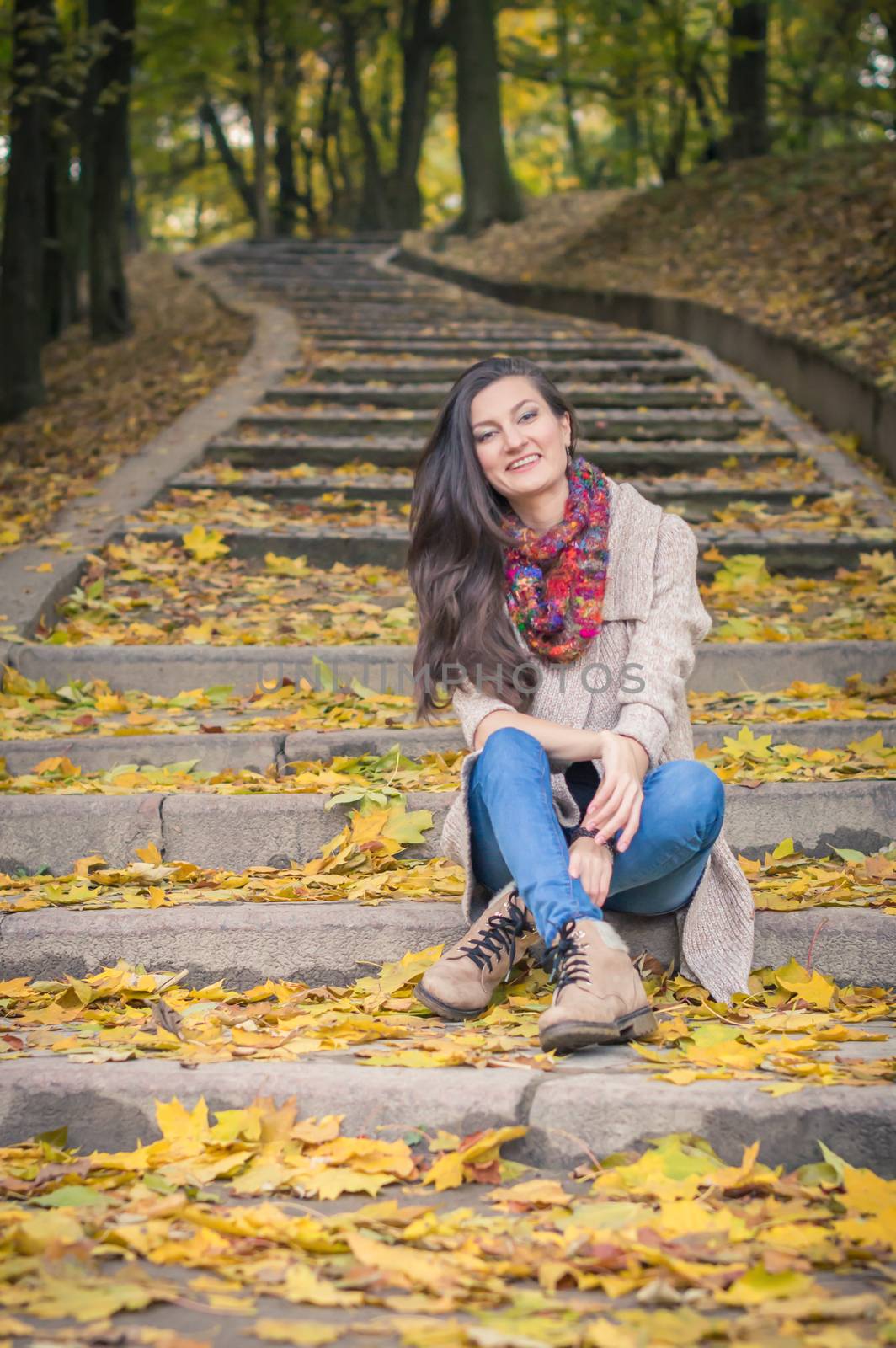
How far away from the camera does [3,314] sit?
1009cm

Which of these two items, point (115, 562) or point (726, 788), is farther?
point (115, 562)

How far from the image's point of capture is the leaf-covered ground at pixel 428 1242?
1520 mm

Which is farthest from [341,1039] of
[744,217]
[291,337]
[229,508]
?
[744,217]

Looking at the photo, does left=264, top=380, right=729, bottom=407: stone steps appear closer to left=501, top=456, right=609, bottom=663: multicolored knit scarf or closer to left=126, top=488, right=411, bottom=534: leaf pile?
left=126, top=488, right=411, bottom=534: leaf pile

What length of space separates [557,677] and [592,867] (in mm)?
531

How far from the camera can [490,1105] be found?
6.85ft

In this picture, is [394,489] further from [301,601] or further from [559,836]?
[559,836]

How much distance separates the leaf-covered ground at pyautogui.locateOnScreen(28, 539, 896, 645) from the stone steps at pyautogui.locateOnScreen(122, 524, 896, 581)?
0.05 meters

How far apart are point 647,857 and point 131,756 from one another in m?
1.72

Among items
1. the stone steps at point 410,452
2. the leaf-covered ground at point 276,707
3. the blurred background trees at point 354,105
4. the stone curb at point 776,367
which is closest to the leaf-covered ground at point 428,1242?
the leaf-covered ground at point 276,707

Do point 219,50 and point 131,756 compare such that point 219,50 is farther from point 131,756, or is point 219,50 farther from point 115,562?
point 131,756

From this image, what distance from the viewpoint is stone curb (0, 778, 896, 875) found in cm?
321

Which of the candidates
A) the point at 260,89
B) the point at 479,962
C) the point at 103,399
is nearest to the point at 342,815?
the point at 479,962

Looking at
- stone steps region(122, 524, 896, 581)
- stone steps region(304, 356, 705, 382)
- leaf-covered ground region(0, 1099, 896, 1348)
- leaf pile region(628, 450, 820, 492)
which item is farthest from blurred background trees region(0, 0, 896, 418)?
leaf-covered ground region(0, 1099, 896, 1348)
